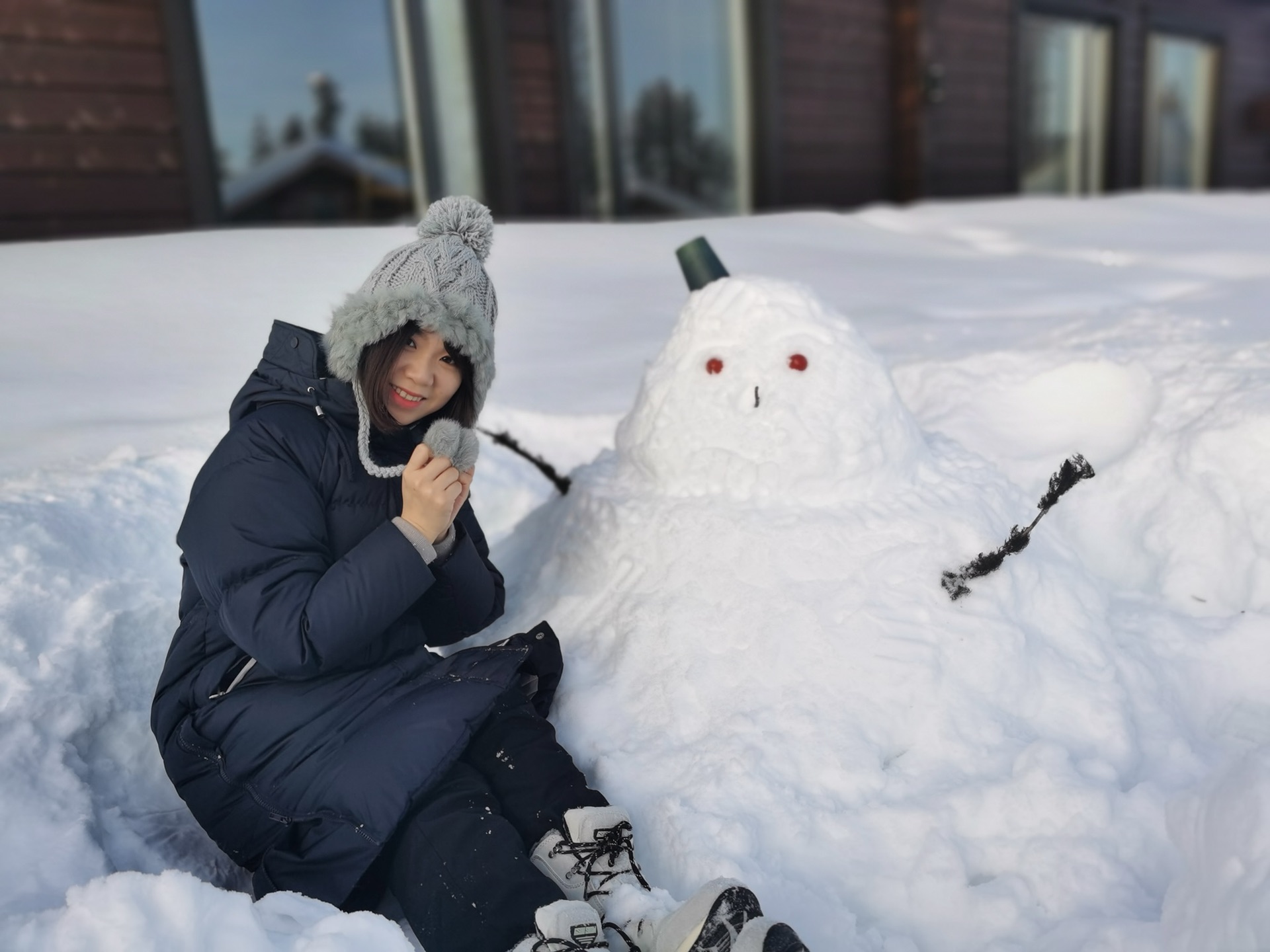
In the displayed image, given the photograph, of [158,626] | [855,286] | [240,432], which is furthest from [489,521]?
[855,286]

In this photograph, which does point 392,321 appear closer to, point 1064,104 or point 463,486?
point 463,486

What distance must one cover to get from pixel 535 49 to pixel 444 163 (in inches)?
33.3

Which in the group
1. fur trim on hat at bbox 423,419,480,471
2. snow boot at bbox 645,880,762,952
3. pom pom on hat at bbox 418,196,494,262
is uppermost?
pom pom on hat at bbox 418,196,494,262

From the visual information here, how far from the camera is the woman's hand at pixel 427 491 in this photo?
1462mm

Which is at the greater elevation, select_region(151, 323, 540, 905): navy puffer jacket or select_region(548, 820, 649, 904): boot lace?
select_region(151, 323, 540, 905): navy puffer jacket

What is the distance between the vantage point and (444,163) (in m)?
5.49

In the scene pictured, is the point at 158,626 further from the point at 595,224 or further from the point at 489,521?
the point at 595,224

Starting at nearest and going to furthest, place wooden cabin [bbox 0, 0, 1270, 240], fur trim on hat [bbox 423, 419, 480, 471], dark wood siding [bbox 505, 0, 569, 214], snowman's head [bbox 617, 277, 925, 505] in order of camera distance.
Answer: fur trim on hat [bbox 423, 419, 480, 471], snowman's head [bbox 617, 277, 925, 505], wooden cabin [bbox 0, 0, 1270, 240], dark wood siding [bbox 505, 0, 569, 214]

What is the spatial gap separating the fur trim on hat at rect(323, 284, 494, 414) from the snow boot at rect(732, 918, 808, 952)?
0.93m

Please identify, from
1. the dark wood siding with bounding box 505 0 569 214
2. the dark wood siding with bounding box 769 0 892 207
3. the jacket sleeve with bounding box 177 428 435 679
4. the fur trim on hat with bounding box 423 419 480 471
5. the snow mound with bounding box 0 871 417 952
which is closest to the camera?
the snow mound with bounding box 0 871 417 952

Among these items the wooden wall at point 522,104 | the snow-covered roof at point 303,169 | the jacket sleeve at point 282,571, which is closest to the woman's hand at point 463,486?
the jacket sleeve at point 282,571

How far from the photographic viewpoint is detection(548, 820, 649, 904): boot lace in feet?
4.48

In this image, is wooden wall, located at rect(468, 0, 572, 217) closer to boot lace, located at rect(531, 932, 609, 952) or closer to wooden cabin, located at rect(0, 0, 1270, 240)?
wooden cabin, located at rect(0, 0, 1270, 240)

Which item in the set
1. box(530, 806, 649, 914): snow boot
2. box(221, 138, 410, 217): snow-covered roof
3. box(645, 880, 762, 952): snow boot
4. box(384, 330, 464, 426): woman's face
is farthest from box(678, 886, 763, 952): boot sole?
box(221, 138, 410, 217): snow-covered roof
